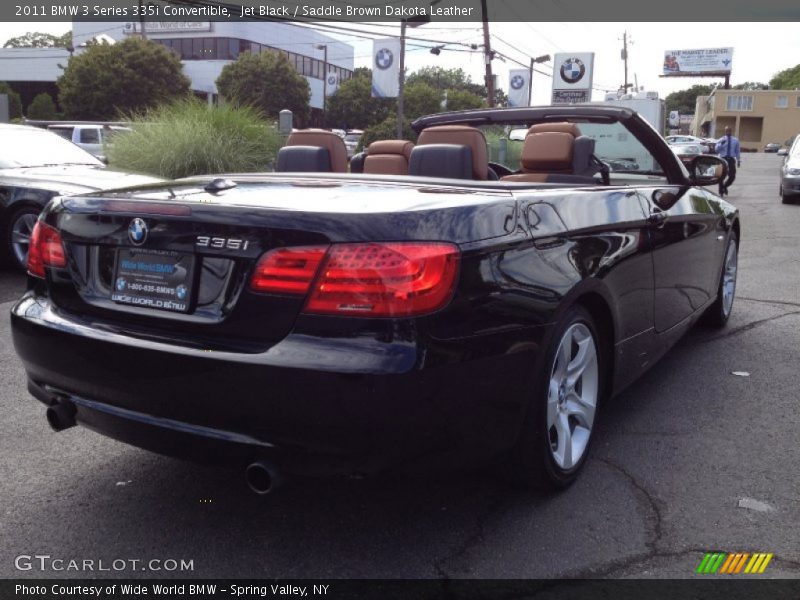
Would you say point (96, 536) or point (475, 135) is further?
point (475, 135)

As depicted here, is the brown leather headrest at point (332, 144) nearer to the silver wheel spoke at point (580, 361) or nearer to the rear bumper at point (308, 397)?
the silver wheel spoke at point (580, 361)

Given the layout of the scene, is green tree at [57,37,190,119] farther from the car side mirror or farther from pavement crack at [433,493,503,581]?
pavement crack at [433,493,503,581]

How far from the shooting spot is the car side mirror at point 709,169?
197 inches

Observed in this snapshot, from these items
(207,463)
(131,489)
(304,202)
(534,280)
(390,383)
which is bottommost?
(131,489)

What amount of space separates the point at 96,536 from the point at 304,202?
4.62 feet

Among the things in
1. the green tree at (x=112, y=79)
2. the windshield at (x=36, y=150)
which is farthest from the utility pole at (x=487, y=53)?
the windshield at (x=36, y=150)

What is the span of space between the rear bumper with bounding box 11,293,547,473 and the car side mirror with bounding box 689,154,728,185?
2613 mm

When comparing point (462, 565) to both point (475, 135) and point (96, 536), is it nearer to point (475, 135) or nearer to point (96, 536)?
point (96, 536)

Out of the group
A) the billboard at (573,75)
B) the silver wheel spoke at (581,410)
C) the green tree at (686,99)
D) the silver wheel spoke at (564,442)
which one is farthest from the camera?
the green tree at (686,99)

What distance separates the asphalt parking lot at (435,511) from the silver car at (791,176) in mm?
15096

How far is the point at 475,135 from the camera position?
4449 mm

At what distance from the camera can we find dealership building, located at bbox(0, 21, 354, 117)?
210 feet

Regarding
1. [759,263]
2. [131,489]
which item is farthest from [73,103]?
[131,489]

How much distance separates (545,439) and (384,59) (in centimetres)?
2658
